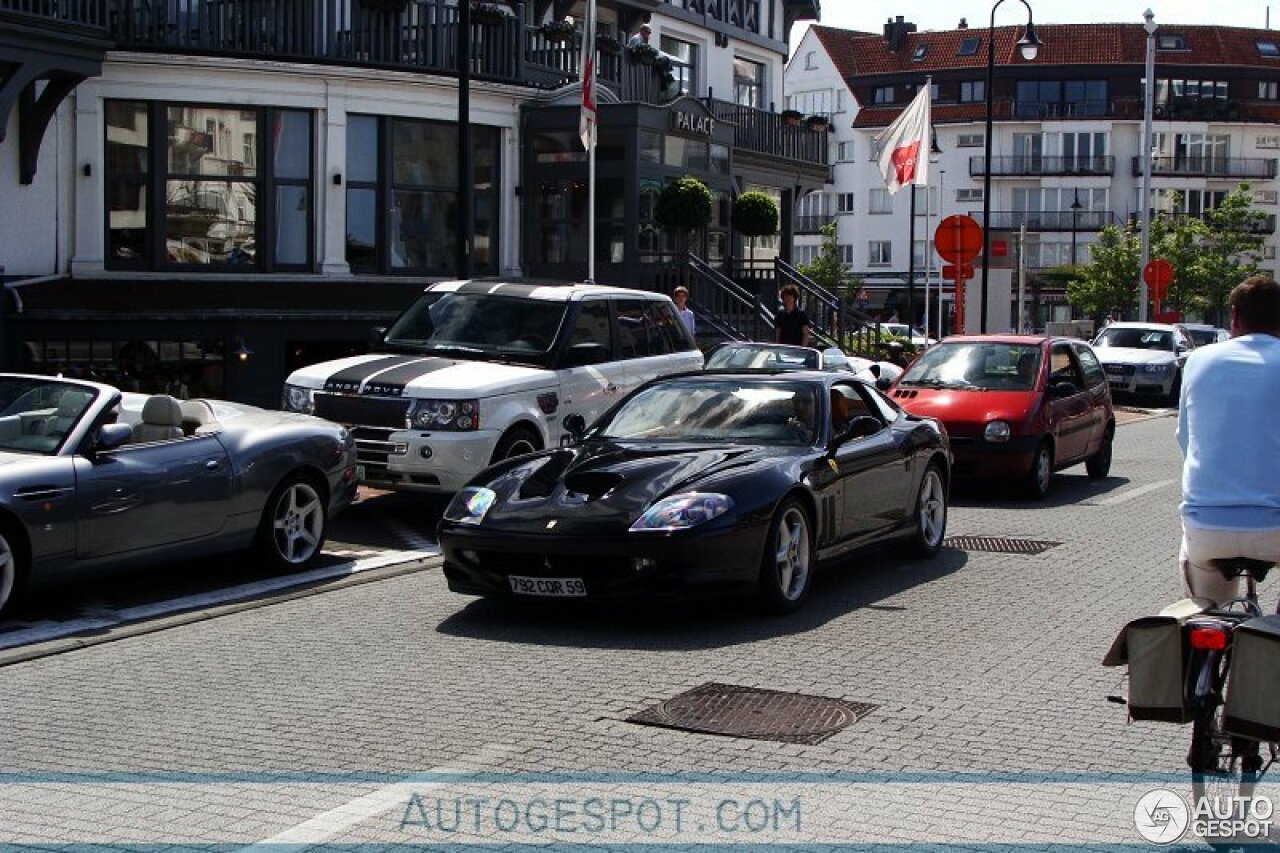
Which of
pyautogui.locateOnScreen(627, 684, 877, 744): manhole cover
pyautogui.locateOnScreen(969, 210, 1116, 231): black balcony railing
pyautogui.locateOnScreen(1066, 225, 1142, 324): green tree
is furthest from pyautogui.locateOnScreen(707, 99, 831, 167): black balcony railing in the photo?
pyautogui.locateOnScreen(969, 210, 1116, 231): black balcony railing

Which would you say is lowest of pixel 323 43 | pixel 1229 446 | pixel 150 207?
pixel 1229 446

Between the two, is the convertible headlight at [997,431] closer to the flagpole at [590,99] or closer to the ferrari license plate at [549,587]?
the flagpole at [590,99]

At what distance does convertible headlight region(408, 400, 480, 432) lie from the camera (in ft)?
44.5

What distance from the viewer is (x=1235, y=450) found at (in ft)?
19.4

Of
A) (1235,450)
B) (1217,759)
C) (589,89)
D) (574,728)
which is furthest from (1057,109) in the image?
(1217,759)

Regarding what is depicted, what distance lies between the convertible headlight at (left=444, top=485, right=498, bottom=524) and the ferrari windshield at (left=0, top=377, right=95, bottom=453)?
2225 mm

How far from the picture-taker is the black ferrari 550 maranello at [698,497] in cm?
927

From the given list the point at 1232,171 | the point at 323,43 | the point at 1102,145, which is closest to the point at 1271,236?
the point at 1232,171

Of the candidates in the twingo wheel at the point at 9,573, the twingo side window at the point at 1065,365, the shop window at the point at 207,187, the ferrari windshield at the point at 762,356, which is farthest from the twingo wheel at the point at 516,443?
the shop window at the point at 207,187

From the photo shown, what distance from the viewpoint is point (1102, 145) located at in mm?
92750

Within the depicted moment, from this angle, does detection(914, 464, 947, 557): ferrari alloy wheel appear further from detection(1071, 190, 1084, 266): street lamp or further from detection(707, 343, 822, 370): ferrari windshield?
detection(1071, 190, 1084, 266): street lamp

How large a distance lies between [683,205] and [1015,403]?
1166 cm

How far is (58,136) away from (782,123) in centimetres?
1839

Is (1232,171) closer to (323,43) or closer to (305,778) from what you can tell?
(323,43)
